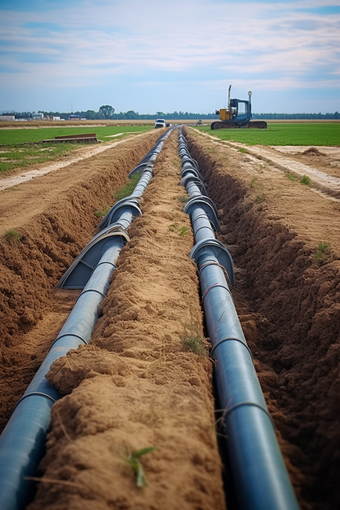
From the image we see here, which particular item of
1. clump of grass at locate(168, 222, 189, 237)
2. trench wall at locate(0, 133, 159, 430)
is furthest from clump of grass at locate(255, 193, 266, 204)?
trench wall at locate(0, 133, 159, 430)

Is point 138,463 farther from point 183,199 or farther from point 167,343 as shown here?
point 183,199

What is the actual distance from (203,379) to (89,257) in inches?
180

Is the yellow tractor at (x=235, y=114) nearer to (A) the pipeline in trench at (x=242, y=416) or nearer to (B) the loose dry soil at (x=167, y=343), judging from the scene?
(B) the loose dry soil at (x=167, y=343)

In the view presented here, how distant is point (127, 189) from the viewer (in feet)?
52.9

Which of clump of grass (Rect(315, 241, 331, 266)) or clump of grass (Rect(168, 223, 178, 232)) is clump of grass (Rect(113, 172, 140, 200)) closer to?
clump of grass (Rect(168, 223, 178, 232))

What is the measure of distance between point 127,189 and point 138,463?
14.1 metres

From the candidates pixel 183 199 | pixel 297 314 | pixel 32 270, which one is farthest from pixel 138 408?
pixel 183 199

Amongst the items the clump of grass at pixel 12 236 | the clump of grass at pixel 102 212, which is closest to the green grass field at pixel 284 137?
the clump of grass at pixel 102 212

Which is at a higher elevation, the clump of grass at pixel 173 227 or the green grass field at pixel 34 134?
the green grass field at pixel 34 134

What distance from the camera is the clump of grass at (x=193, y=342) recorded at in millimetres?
4543

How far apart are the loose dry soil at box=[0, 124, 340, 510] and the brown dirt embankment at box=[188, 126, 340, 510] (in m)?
0.02

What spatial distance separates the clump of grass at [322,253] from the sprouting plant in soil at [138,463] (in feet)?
14.0

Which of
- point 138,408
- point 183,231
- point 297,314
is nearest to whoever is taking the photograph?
point 138,408

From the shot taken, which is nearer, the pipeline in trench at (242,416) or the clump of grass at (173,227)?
the pipeline in trench at (242,416)
